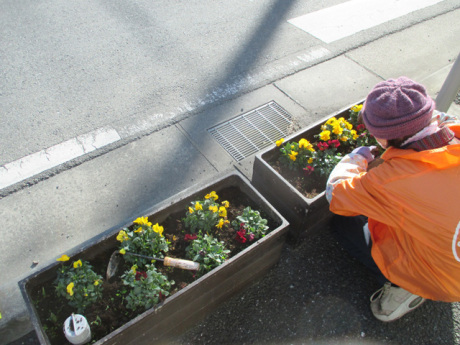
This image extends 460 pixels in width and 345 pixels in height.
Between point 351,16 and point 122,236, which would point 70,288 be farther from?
point 351,16

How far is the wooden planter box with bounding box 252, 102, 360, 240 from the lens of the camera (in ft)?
7.50

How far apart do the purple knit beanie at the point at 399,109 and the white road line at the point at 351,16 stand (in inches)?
131

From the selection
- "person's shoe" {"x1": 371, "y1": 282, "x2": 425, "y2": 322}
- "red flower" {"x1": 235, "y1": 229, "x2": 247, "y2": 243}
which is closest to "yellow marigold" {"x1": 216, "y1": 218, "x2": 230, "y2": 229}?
"red flower" {"x1": 235, "y1": 229, "x2": 247, "y2": 243}

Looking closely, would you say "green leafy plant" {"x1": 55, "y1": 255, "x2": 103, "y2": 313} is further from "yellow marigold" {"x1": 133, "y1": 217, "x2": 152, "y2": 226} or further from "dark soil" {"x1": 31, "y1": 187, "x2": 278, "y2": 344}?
"yellow marigold" {"x1": 133, "y1": 217, "x2": 152, "y2": 226}

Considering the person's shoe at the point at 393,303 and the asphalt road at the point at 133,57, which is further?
the asphalt road at the point at 133,57

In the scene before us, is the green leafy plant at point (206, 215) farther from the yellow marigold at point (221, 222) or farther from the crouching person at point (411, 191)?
the crouching person at point (411, 191)

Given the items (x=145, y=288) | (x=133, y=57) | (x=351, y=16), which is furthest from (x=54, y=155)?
(x=351, y=16)

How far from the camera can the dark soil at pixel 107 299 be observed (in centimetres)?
184

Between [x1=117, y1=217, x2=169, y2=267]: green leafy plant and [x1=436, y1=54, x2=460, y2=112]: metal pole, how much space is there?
247 cm

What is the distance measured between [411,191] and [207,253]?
43.2 inches

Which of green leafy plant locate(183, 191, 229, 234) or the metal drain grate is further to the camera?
the metal drain grate

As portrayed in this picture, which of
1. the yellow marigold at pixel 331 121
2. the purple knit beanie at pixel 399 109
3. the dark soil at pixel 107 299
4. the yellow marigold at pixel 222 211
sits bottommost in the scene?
the dark soil at pixel 107 299

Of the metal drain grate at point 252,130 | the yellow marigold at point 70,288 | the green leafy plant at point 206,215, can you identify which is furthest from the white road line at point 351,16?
the yellow marigold at point 70,288

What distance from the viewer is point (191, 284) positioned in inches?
72.9
